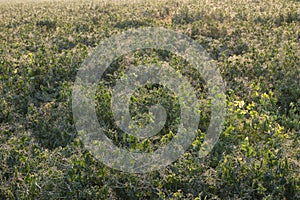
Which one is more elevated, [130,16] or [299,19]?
[299,19]

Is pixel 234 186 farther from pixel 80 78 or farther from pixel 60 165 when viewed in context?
pixel 80 78

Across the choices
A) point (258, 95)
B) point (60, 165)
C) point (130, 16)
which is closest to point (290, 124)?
point (258, 95)

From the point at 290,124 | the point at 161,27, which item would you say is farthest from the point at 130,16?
the point at 290,124

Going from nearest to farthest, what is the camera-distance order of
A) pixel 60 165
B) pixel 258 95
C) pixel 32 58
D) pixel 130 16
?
pixel 60 165
pixel 258 95
pixel 32 58
pixel 130 16

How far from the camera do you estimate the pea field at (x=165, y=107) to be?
4.56 metres

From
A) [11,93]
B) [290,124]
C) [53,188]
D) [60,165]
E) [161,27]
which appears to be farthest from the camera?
[161,27]

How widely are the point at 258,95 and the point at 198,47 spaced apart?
7.14 ft

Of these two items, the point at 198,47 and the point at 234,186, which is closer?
the point at 234,186

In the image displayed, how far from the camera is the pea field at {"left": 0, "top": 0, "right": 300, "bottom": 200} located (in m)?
4.56

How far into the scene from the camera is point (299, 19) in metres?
8.91

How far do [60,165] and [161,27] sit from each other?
467cm

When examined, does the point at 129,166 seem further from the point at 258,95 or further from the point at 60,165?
the point at 258,95

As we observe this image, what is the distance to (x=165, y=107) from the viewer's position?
19.1ft

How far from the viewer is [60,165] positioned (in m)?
4.98
